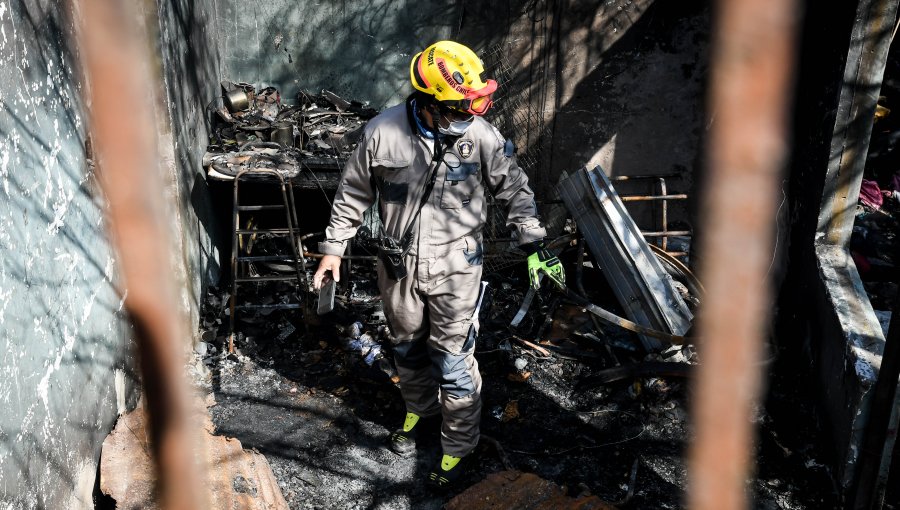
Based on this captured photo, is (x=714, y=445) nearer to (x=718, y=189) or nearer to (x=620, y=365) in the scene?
(x=718, y=189)

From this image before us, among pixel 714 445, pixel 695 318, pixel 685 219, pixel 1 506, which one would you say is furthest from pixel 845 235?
pixel 1 506

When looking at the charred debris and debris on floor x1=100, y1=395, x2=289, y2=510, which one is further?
the charred debris

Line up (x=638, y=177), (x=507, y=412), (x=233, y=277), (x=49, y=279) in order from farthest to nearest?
1. (x=638, y=177)
2. (x=233, y=277)
3. (x=507, y=412)
4. (x=49, y=279)

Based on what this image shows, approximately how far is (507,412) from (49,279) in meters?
2.90

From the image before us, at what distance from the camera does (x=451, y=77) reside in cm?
381

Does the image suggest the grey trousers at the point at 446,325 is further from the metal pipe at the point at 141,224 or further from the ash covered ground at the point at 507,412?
the metal pipe at the point at 141,224

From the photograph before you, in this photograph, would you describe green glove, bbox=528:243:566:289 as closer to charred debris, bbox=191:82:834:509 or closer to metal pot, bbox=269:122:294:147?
charred debris, bbox=191:82:834:509

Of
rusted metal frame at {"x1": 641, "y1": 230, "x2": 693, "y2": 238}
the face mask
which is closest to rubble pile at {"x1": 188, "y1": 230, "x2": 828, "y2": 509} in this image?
rusted metal frame at {"x1": 641, "y1": 230, "x2": 693, "y2": 238}

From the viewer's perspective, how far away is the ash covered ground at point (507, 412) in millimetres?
4492

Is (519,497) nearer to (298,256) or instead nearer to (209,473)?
(209,473)

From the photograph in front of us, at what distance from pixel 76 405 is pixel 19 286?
840 mm

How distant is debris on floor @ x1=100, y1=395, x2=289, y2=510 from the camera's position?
3.99 meters

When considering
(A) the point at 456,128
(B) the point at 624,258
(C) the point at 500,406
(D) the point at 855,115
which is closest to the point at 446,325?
(A) the point at 456,128

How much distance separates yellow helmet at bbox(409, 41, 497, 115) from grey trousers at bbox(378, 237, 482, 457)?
0.78 meters
